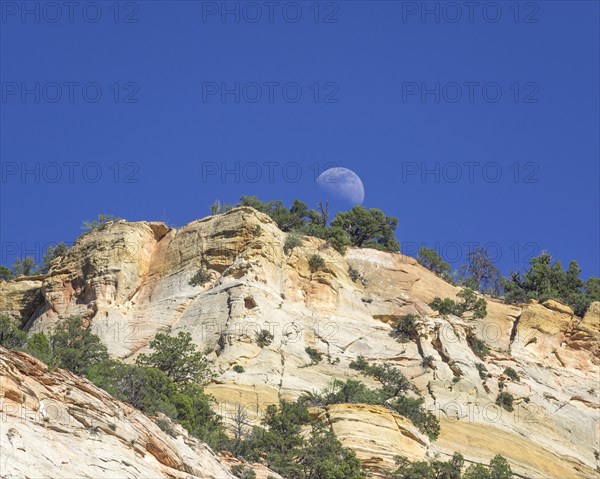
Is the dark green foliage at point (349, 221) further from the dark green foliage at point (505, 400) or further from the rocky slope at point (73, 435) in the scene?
the rocky slope at point (73, 435)

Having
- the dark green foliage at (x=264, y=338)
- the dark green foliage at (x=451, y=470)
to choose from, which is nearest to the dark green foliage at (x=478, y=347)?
the dark green foliage at (x=264, y=338)

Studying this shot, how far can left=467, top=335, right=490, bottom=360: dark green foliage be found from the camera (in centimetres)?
5912

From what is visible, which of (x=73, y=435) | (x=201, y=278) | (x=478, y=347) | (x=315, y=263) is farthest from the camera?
(x=315, y=263)

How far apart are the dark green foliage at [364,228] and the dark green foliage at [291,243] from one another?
1078 centimetres

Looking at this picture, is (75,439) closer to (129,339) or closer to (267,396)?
(267,396)

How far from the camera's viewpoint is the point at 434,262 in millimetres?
74188

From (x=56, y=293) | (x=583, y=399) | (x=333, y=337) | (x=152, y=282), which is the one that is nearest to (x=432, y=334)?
(x=333, y=337)

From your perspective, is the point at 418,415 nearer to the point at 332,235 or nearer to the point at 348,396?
the point at 348,396

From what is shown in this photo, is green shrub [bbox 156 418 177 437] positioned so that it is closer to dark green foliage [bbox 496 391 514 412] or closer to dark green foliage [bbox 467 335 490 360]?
dark green foliage [bbox 496 391 514 412]

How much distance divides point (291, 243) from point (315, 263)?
174 cm

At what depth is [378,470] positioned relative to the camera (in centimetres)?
3938

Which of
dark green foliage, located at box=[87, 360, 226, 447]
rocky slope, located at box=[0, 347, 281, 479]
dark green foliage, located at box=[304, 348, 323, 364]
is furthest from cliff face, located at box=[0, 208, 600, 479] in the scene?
rocky slope, located at box=[0, 347, 281, 479]

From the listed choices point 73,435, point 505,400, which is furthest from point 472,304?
point 73,435

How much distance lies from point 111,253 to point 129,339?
299 inches
